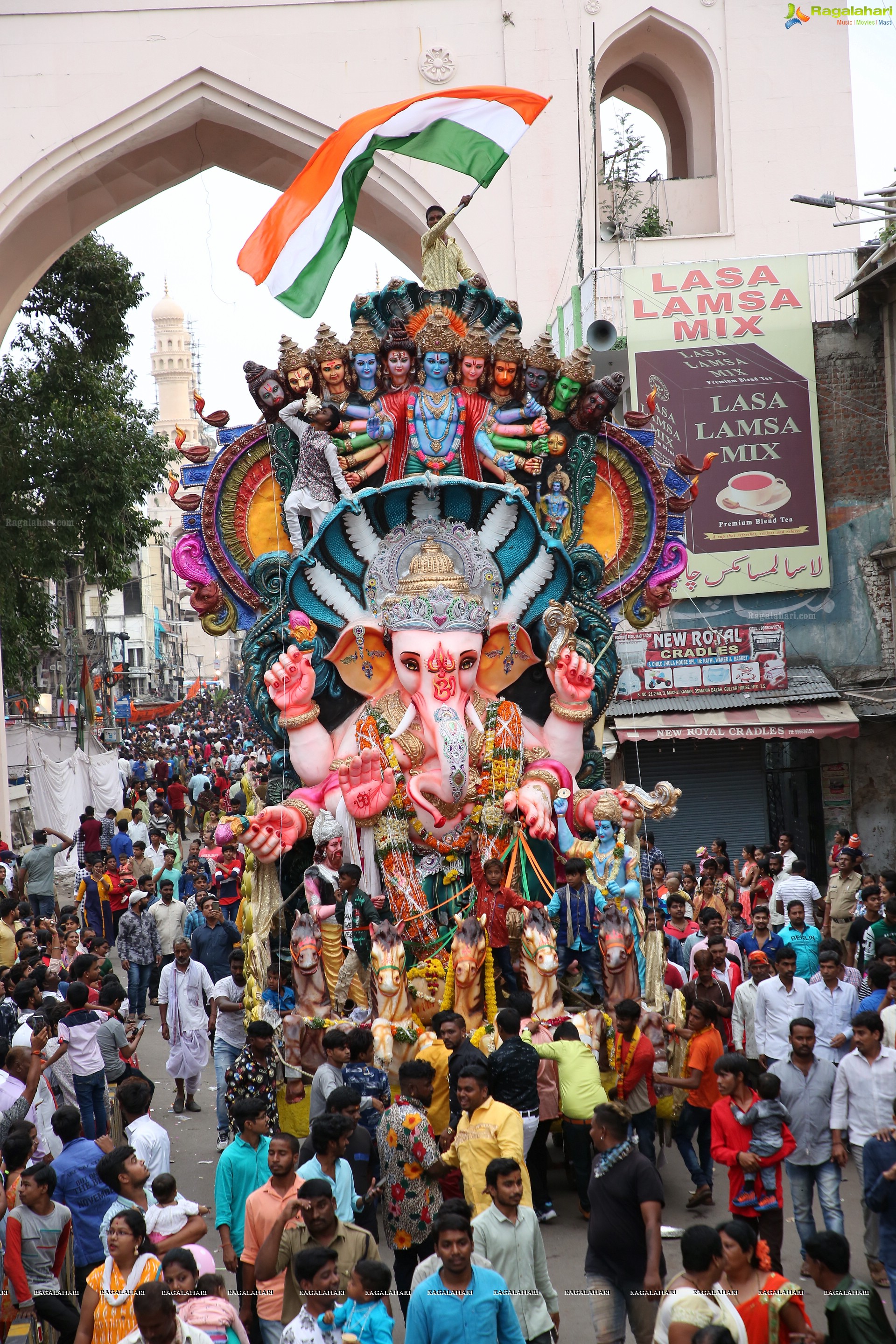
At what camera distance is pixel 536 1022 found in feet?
29.9

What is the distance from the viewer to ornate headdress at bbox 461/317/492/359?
10.9 meters

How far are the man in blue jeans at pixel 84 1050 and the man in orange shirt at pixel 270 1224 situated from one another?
9.65 feet

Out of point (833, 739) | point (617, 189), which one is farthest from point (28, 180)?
point (833, 739)

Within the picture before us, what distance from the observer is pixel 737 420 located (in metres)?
19.0

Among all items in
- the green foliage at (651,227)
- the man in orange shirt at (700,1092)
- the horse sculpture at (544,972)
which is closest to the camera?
the man in orange shirt at (700,1092)

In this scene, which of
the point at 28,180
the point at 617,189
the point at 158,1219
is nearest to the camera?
the point at 158,1219

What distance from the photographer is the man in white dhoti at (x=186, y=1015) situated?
420 inches

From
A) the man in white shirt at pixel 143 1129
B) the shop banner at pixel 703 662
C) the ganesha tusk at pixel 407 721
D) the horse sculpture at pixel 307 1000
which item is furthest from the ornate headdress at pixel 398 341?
the shop banner at pixel 703 662

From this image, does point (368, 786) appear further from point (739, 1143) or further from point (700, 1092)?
point (739, 1143)

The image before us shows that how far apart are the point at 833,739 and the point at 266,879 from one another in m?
10.0

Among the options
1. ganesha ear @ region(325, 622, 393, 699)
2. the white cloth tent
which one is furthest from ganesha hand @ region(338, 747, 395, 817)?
the white cloth tent

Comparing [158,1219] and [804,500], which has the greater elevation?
[804,500]

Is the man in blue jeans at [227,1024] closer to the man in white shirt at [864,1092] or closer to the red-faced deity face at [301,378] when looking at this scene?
the man in white shirt at [864,1092]

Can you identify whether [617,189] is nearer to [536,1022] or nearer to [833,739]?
[833,739]
